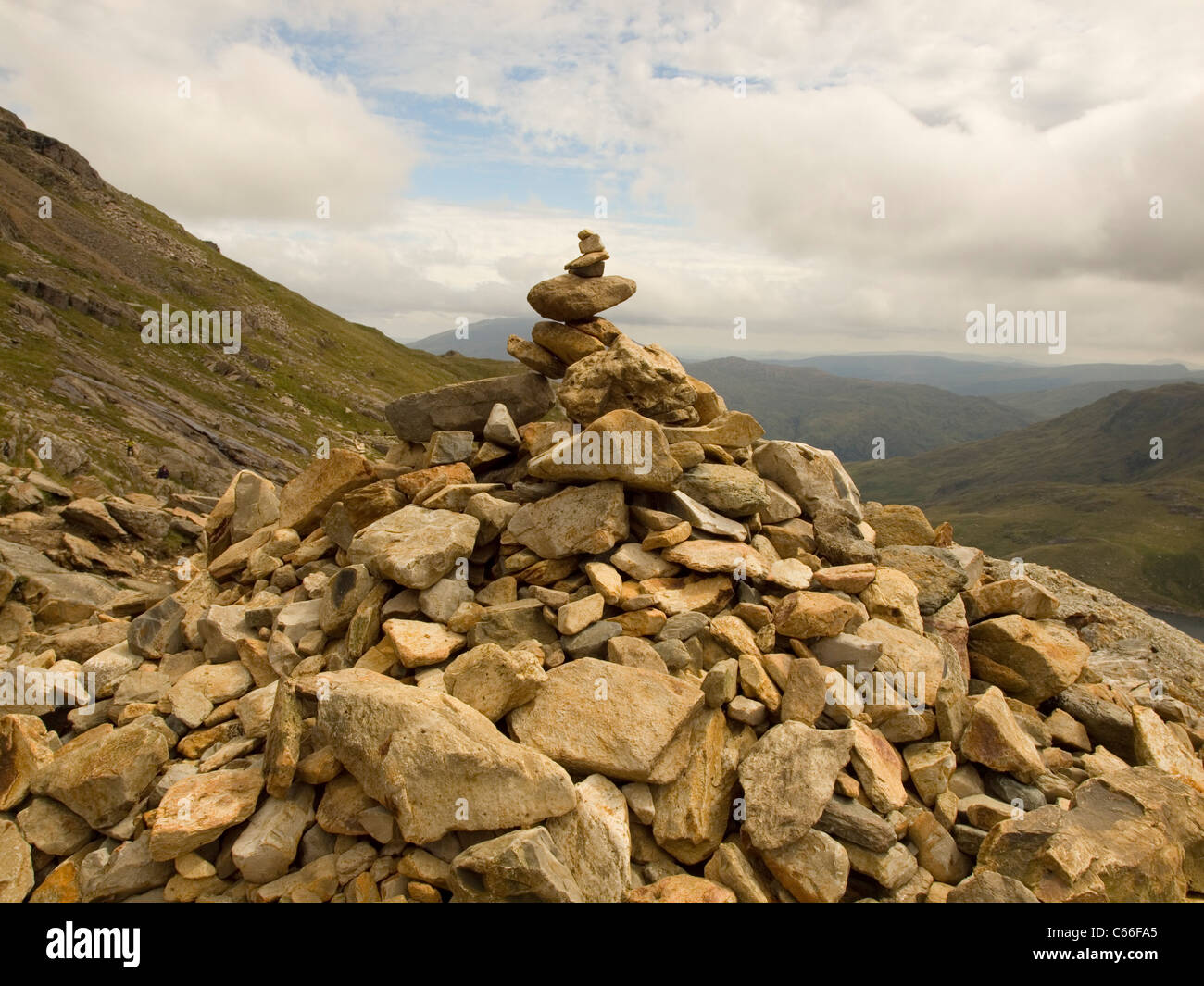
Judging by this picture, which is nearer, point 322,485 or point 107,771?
point 107,771

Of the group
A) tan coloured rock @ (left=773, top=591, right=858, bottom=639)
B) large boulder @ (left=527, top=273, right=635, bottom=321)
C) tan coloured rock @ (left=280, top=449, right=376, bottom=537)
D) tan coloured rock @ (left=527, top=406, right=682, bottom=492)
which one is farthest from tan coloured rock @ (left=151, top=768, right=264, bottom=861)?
large boulder @ (left=527, top=273, right=635, bottom=321)

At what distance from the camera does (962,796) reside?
11930 millimetres

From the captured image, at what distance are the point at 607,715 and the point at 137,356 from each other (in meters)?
136

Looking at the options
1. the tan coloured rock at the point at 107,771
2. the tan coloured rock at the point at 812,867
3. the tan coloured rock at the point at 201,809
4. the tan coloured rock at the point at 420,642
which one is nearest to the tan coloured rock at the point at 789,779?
the tan coloured rock at the point at 812,867

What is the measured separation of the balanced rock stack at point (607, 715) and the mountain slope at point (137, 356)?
2303 inches

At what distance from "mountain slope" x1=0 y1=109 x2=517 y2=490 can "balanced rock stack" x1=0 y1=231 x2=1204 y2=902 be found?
58505mm

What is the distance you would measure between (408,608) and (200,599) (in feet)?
26.7

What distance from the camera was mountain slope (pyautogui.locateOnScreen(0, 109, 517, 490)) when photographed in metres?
77.9

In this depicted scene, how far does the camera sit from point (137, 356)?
11688 centimetres

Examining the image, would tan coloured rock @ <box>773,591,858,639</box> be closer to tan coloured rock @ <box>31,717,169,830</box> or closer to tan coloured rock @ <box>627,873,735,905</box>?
tan coloured rock @ <box>627,873,735,905</box>

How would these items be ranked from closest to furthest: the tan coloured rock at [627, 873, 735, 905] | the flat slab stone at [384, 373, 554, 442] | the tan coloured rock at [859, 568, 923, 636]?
the tan coloured rock at [627, 873, 735, 905]
the tan coloured rock at [859, 568, 923, 636]
the flat slab stone at [384, 373, 554, 442]

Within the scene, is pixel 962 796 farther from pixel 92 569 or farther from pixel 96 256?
pixel 96 256

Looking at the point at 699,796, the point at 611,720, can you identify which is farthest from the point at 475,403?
the point at 699,796

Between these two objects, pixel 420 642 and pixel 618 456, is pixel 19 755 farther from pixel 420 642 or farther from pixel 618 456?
pixel 618 456
